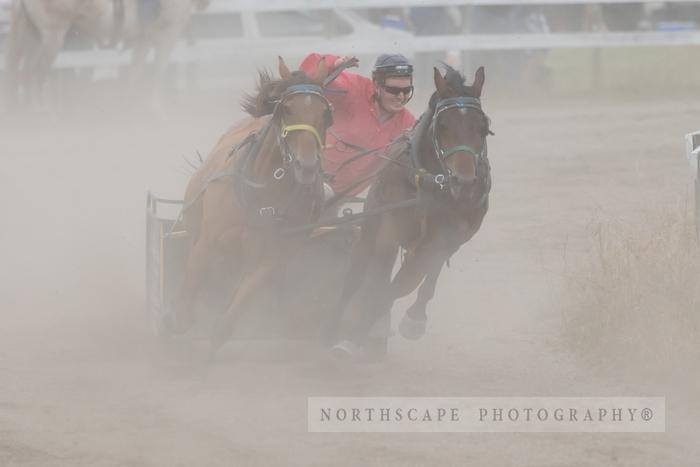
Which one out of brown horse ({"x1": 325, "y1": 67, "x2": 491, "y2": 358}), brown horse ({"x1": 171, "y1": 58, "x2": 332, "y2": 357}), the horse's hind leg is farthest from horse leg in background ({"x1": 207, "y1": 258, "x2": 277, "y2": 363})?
brown horse ({"x1": 325, "y1": 67, "x2": 491, "y2": 358})

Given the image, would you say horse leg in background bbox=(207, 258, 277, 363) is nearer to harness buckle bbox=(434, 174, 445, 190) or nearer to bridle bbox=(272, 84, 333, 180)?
bridle bbox=(272, 84, 333, 180)

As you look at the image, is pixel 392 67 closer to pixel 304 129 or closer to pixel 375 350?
pixel 304 129

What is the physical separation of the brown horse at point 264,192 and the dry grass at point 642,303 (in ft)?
5.95

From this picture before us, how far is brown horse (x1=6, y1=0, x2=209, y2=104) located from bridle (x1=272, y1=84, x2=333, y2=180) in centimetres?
976

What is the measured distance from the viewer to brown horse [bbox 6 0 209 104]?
1628 cm

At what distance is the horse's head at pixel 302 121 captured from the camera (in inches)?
271

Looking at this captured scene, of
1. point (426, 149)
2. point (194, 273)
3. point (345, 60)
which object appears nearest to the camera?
point (426, 149)

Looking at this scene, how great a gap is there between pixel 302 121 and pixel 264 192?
0.50 meters

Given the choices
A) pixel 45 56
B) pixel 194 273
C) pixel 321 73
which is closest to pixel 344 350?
pixel 194 273

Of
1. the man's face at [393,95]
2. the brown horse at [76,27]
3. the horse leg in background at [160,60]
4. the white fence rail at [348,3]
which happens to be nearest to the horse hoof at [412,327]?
the man's face at [393,95]

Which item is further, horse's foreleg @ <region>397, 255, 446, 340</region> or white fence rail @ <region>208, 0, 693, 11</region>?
white fence rail @ <region>208, 0, 693, 11</region>

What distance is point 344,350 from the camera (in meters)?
7.75

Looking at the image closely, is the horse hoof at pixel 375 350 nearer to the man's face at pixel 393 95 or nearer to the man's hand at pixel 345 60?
the man's face at pixel 393 95

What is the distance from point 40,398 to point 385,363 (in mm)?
1954
